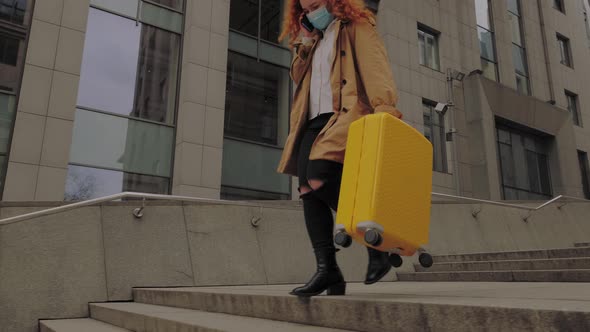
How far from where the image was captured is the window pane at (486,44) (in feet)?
64.1

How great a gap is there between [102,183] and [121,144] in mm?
979

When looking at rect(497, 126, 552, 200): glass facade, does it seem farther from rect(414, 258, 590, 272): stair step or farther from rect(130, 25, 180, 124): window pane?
rect(414, 258, 590, 272): stair step

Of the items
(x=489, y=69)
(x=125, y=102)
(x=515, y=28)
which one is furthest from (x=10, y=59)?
(x=515, y=28)

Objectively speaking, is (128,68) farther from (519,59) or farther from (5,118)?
(519,59)

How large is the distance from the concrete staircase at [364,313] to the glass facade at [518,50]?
20.1 metres

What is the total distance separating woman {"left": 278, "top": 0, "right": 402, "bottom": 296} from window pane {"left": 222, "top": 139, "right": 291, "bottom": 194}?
29.1ft

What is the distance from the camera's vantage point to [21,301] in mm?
4324

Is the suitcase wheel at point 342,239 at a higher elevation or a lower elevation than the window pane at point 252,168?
lower

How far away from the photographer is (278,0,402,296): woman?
2695mm

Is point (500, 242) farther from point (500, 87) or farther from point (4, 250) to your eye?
point (500, 87)

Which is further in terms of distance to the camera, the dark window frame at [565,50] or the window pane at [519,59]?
the dark window frame at [565,50]

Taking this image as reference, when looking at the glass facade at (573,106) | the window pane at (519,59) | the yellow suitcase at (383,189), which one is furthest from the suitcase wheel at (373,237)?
the glass facade at (573,106)

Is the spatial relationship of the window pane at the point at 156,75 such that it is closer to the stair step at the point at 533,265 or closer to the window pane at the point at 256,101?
the window pane at the point at 256,101

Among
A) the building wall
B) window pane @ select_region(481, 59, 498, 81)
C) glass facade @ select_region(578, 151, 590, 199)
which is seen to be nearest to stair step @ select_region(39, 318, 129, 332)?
the building wall
